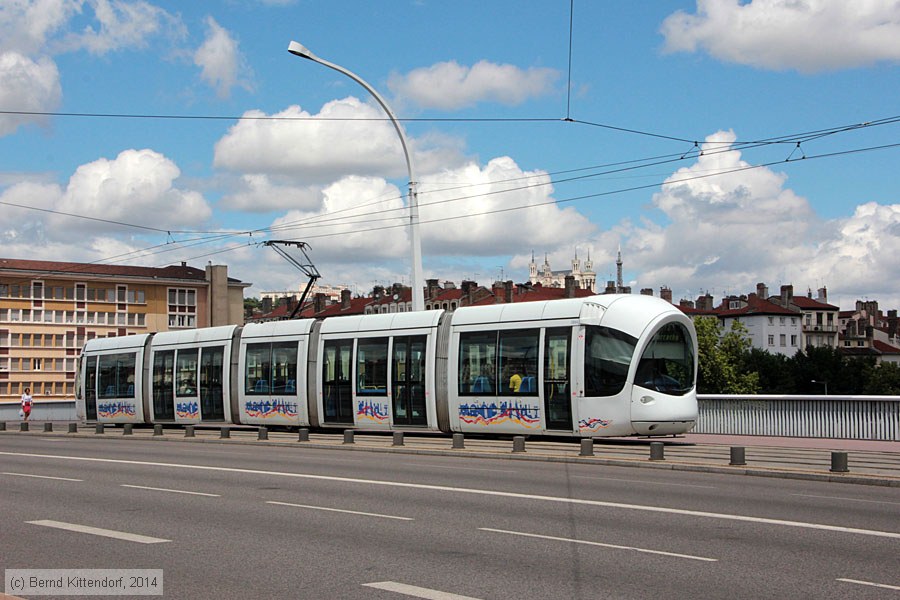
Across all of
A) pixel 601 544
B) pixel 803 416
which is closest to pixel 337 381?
pixel 803 416

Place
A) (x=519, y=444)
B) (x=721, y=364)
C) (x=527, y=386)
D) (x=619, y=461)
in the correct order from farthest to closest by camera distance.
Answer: (x=721, y=364) < (x=527, y=386) < (x=519, y=444) < (x=619, y=461)

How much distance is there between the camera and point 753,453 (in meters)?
22.4

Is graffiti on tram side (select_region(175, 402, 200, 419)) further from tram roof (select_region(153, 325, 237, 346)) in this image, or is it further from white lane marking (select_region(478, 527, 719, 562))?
white lane marking (select_region(478, 527, 719, 562))

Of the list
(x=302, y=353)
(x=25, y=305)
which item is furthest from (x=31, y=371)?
(x=302, y=353)

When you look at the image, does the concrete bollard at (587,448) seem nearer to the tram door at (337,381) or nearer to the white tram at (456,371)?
the white tram at (456,371)

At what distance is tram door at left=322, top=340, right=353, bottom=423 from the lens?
3005 centimetres

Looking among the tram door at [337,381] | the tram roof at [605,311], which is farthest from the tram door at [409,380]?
the tram roof at [605,311]

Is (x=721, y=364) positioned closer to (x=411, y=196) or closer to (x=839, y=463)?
(x=411, y=196)

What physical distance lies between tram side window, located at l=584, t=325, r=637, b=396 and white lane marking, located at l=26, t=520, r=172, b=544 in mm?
13634

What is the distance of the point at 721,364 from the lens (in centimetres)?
10244

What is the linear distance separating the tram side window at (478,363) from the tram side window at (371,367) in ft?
9.32

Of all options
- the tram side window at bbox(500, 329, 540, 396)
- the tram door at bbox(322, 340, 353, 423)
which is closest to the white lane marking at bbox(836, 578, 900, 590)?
the tram side window at bbox(500, 329, 540, 396)

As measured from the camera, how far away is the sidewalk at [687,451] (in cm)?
1824

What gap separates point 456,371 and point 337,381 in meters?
4.84
